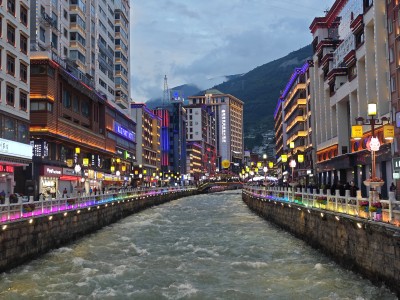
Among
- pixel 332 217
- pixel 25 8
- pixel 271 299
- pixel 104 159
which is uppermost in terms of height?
pixel 25 8

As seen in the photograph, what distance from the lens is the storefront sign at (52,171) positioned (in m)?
66.0

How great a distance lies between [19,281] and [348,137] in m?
56.5

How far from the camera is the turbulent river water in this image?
1956 centimetres

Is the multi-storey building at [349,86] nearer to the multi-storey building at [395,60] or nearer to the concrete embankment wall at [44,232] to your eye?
the multi-storey building at [395,60]

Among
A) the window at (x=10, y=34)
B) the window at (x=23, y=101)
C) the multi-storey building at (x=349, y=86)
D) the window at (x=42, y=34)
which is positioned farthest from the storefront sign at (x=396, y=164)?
the window at (x=42, y=34)

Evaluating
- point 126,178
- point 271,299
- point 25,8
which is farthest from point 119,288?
point 126,178

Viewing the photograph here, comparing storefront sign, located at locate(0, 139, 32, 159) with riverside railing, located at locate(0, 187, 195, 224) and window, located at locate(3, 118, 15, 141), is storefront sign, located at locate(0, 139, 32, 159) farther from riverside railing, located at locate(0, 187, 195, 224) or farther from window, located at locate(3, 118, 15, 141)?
riverside railing, located at locate(0, 187, 195, 224)

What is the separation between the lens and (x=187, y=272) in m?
23.8

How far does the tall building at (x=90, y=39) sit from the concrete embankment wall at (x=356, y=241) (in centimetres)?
5209

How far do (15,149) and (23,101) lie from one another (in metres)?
6.21

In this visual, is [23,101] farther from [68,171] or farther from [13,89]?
[68,171]

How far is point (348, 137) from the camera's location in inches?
2729

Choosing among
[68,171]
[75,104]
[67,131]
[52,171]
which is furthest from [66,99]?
[52,171]

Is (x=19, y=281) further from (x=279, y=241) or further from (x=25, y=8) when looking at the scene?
(x=25, y=8)
